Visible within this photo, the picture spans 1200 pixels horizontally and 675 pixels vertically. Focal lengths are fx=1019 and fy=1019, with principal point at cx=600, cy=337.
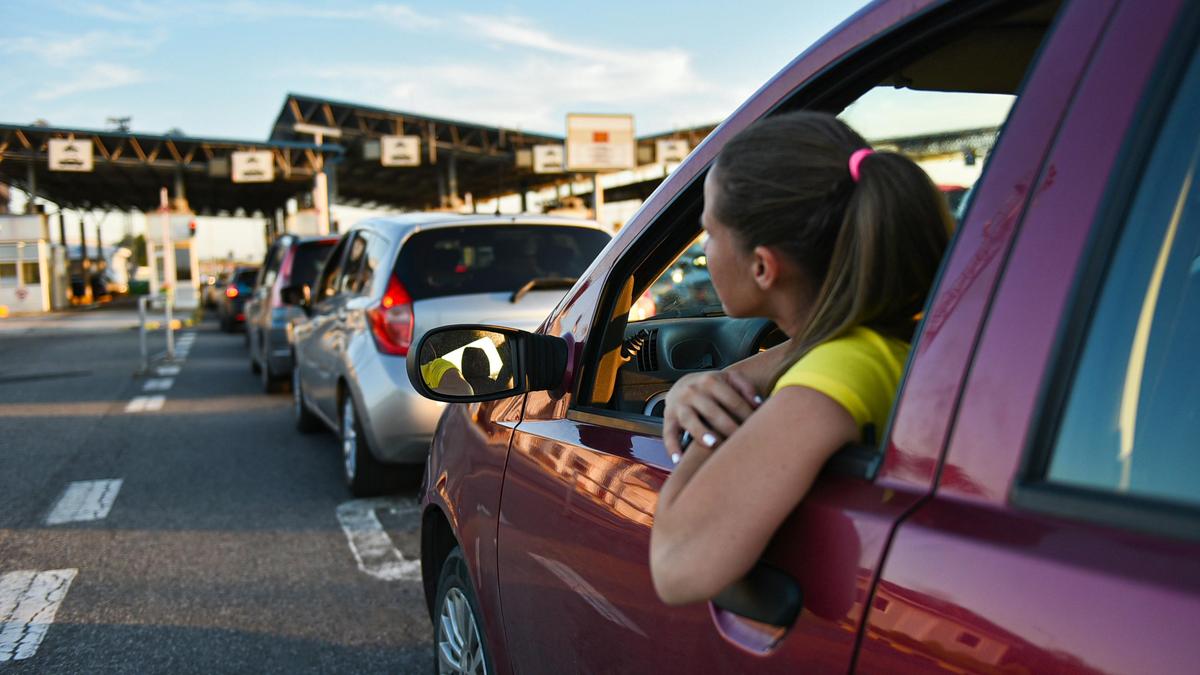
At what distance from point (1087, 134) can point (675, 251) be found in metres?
1.07

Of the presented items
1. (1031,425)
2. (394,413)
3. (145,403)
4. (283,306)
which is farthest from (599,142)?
(1031,425)

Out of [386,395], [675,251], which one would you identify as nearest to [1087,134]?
[675,251]

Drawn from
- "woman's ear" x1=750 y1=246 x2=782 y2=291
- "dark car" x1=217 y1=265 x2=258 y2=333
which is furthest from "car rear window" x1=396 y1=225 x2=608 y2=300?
"dark car" x1=217 y1=265 x2=258 y2=333

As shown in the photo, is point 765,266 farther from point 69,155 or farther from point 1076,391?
point 69,155

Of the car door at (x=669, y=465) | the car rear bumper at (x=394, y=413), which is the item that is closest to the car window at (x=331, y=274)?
the car rear bumper at (x=394, y=413)

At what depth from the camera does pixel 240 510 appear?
570 centimetres

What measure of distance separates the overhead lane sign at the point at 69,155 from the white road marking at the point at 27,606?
37617mm

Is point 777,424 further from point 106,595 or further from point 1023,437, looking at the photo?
point 106,595

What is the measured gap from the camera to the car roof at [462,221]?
19.5 feet

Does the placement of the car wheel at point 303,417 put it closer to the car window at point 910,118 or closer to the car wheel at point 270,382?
the car wheel at point 270,382

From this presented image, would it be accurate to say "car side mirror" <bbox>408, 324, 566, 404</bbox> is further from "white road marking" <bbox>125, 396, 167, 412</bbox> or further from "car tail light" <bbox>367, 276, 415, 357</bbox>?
"white road marking" <bbox>125, 396, 167, 412</bbox>

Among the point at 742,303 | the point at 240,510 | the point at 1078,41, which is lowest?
the point at 240,510

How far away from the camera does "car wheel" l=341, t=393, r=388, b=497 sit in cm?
574

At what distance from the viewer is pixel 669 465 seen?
61.1 inches
